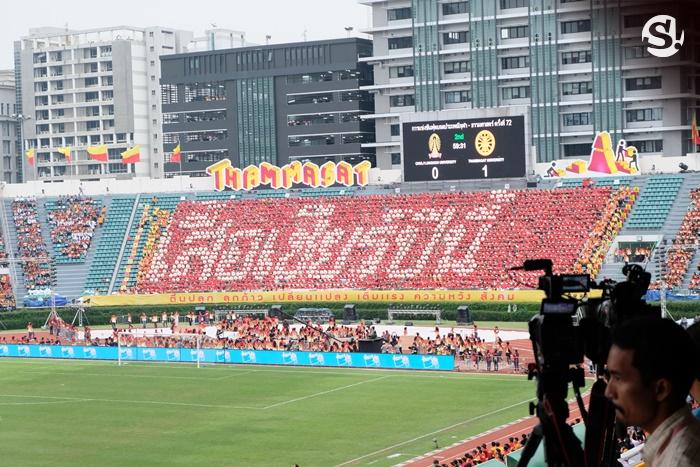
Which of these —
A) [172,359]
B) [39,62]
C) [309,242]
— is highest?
[39,62]

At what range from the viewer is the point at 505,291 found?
63812 mm

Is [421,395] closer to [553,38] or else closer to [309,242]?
[309,242]

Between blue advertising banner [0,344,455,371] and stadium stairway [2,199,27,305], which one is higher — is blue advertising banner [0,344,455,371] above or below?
below

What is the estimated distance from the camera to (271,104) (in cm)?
10294

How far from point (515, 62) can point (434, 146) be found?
18945mm

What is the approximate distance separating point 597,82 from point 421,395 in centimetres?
4619

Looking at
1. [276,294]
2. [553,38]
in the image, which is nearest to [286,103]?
[553,38]

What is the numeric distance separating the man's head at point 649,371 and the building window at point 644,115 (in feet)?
264

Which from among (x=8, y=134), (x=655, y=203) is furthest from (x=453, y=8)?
(x=8, y=134)

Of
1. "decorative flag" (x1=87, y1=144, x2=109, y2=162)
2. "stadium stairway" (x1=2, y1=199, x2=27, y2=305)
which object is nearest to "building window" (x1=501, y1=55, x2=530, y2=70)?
"decorative flag" (x1=87, y1=144, x2=109, y2=162)

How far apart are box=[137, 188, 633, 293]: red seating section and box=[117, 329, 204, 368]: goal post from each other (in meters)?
12.5

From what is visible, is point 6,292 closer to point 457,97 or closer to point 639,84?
point 457,97

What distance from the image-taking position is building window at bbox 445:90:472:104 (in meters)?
90.9

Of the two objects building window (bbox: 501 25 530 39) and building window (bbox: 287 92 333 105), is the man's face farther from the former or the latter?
building window (bbox: 287 92 333 105)
